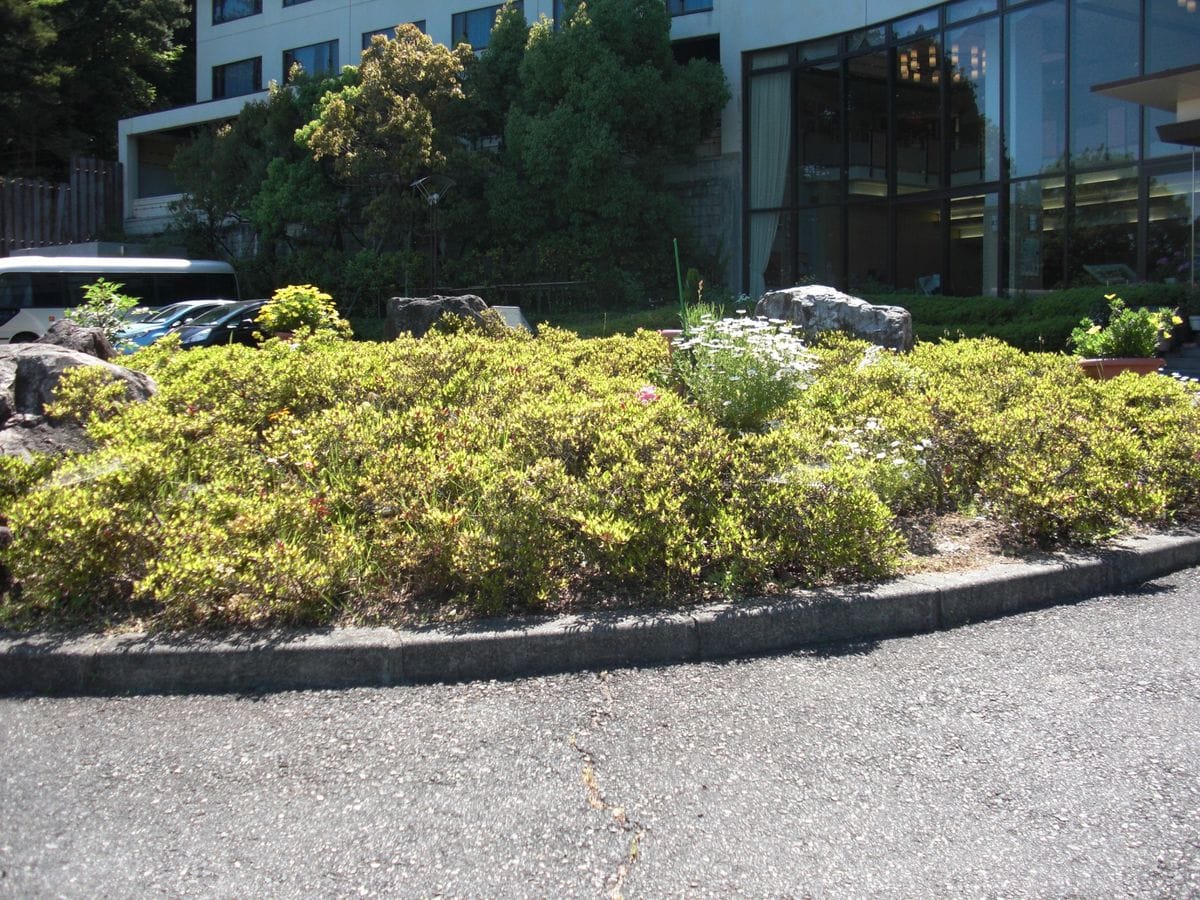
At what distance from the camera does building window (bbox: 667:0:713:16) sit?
24.5 metres

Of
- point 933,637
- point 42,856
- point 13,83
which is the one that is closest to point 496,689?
point 42,856

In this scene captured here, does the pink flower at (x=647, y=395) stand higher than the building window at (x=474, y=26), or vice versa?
the building window at (x=474, y=26)

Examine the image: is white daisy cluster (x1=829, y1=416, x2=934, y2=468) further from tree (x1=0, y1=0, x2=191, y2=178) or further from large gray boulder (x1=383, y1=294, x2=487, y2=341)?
tree (x1=0, y1=0, x2=191, y2=178)

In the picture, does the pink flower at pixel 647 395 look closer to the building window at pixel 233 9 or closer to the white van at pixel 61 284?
the white van at pixel 61 284

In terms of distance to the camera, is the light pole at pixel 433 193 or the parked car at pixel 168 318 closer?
the parked car at pixel 168 318

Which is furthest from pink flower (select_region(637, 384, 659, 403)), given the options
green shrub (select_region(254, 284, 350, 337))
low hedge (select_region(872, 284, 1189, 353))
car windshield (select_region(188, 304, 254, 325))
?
car windshield (select_region(188, 304, 254, 325))

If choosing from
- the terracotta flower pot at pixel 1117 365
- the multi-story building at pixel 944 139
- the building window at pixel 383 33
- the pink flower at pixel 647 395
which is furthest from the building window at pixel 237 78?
the pink flower at pixel 647 395

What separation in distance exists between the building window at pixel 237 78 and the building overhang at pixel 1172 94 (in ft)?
86.3

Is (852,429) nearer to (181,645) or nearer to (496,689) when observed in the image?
(496,689)

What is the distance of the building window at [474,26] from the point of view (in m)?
27.8

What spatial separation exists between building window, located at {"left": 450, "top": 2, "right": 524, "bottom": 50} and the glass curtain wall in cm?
793

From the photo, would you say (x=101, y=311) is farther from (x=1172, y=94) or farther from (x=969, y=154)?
(x=969, y=154)

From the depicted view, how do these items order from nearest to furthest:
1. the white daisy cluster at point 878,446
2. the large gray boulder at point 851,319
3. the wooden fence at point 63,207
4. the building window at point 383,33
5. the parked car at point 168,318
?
the white daisy cluster at point 878,446 < the large gray boulder at point 851,319 < the parked car at point 168,318 < the building window at point 383,33 < the wooden fence at point 63,207

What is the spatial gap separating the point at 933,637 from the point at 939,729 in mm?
1005
